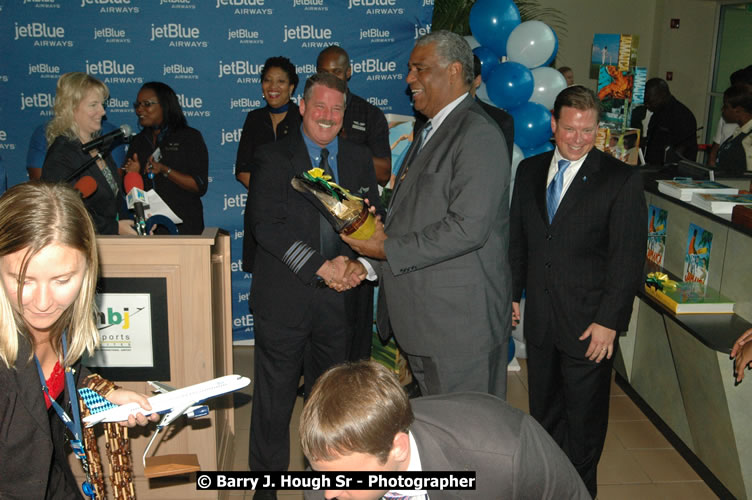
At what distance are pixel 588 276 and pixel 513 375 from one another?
1946 millimetres

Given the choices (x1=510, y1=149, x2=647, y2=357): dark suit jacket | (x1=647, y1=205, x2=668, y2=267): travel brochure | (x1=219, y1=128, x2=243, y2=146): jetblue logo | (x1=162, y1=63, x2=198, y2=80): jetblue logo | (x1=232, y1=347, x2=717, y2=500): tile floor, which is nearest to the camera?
(x1=510, y1=149, x2=647, y2=357): dark suit jacket

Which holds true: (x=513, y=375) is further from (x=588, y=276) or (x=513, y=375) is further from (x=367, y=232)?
(x=367, y=232)

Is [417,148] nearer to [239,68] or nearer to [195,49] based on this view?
[239,68]

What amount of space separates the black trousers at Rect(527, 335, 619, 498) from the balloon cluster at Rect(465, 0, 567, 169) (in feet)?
5.53

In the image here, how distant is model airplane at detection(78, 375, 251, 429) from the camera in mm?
1540

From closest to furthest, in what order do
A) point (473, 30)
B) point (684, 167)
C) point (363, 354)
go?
point (363, 354), point (684, 167), point (473, 30)

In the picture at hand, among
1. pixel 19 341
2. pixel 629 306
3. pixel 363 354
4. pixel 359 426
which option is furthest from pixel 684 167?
pixel 19 341

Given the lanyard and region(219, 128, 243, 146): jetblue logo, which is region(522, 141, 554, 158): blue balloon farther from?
the lanyard

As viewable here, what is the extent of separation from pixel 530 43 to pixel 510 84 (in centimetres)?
39

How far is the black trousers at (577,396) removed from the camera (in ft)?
9.61

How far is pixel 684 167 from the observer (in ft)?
15.0

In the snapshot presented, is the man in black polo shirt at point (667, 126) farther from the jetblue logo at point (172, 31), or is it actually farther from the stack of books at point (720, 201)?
the jetblue logo at point (172, 31)

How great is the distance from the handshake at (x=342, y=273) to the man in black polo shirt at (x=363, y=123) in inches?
58.1

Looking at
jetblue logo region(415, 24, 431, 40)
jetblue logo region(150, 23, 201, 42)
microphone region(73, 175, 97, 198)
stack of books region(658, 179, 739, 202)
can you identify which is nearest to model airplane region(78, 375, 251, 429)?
microphone region(73, 175, 97, 198)
